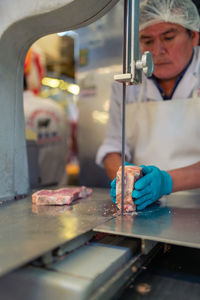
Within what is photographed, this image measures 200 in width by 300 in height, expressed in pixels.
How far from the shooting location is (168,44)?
62.7 inches

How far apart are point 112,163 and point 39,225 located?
949mm

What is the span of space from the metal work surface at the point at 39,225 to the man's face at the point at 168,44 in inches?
34.1

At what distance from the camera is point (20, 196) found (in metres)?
1.34

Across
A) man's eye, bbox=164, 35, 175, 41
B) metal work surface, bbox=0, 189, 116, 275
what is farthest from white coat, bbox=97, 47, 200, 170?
metal work surface, bbox=0, 189, 116, 275

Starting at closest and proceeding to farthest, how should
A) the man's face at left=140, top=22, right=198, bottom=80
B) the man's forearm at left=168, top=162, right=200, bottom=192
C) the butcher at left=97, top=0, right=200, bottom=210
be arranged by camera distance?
1. the man's forearm at left=168, top=162, right=200, bottom=192
2. the butcher at left=97, top=0, right=200, bottom=210
3. the man's face at left=140, top=22, right=198, bottom=80

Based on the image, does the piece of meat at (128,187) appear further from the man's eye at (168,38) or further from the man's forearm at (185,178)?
the man's eye at (168,38)

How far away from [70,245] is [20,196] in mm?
710

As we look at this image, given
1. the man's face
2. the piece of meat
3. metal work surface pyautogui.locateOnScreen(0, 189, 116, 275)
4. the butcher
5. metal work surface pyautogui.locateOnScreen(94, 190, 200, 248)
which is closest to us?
metal work surface pyautogui.locateOnScreen(0, 189, 116, 275)

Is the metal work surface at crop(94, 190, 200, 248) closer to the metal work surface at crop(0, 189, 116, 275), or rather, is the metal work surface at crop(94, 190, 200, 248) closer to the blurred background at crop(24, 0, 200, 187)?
the metal work surface at crop(0, 189, 116, 275)

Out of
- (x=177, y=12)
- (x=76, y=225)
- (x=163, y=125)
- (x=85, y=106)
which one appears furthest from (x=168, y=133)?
(x=85, y=106)

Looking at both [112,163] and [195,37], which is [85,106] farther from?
[195,37]

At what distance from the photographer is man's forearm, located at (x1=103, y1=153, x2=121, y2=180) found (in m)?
1.67

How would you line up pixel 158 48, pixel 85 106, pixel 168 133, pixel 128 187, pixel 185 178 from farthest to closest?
pixel 85 106, pixel 168 133, pixel 158 48, pixel 185 178, pixel 128 187

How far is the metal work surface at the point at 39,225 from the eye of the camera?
602mm
